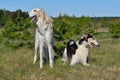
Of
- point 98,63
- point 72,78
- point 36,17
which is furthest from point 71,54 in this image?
point 72,78

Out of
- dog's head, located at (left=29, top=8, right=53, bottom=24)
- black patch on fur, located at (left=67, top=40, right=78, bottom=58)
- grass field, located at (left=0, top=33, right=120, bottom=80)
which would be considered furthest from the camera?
black patch on fur, located at (left=67, top=40, right=78, bottom=58)

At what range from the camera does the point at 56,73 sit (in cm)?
855

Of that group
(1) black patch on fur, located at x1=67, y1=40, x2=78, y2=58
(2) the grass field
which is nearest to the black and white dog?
(1) black patch on fur, located at x1=67, y1=40, x2=78, y2=58

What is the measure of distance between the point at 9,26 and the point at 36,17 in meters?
7.95

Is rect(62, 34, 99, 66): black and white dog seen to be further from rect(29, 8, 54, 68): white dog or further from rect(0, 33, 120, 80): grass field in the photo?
rect(29, 8, 54, 68): white dog

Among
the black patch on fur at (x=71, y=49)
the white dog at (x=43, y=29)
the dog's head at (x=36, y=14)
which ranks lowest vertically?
the black patch on fur at (x=71, y=49)

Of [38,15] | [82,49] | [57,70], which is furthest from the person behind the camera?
[82,49]

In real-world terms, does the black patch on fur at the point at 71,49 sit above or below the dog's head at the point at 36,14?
below

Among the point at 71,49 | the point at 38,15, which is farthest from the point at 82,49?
the point at 38,15

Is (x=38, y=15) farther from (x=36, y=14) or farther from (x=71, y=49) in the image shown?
(x=71, y=49)

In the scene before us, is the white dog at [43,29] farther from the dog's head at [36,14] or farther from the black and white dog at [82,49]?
the black and white dog at [82,49]

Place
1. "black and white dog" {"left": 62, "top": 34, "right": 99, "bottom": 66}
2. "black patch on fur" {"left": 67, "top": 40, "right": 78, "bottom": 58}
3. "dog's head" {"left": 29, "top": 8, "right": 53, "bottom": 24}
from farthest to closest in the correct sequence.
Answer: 1. "black patch on fur" {"left": 67, "top": 40, "right": 78, "bottom": 58}
2. "black and white dog" {"left": 62, "top": 34, "right": 99, "bottom": 66}
3. "dog's head" {"left": 29, "top": 8, "right": 53, "bottom": 24}

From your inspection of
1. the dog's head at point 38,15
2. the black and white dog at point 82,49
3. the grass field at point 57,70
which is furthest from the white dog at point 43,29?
the black and white dog at point 82,49

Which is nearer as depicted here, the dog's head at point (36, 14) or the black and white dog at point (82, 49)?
the dog's head at point (36, 14)
